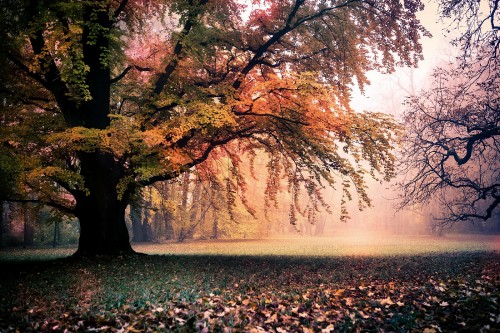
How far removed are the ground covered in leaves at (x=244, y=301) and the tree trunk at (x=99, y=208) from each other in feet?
9.73

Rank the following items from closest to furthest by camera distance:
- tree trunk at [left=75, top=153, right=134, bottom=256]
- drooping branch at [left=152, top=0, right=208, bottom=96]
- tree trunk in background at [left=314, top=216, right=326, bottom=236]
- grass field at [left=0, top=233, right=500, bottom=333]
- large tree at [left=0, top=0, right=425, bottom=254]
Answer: grass field at [left=0, top=233, right=500, bottom=333] < large tree at [left=0, top=0, right=425, bottom=254] < drooping branch at [left=152, top=0, right=208, bottom=96] < tree trunk at [left=75, top=153, right=134, bottom=256] < tree trunk in background at [left=314, top=216, right=326, bottom=236]

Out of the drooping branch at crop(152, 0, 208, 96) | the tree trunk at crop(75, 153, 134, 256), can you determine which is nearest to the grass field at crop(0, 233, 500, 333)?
the tree trunk at crop(75, 153, 134, 256)

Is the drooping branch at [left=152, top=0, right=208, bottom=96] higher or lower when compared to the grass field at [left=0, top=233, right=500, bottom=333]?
higher

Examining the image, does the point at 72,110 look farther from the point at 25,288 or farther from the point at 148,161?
the point at 25,288

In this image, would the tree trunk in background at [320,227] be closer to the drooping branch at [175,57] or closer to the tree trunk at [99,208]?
the tree trunk at [99,208]

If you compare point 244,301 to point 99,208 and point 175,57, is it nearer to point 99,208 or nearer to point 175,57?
point 175,57

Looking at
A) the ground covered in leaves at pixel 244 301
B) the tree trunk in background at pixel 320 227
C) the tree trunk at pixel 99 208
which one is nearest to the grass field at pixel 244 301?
the ground covered in leaves at pixel 244 301

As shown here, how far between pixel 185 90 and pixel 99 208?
509 cm

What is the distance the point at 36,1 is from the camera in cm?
1045

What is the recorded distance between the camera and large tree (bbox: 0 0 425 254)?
32.6ft

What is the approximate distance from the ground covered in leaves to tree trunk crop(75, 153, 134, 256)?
117 inches

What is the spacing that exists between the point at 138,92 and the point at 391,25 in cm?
861

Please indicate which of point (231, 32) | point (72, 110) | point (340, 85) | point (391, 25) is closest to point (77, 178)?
point (72, 110)

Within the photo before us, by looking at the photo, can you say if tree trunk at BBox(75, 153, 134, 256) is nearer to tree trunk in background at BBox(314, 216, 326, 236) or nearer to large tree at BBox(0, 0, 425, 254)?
large tree at BBox(0, 0, 425, 254)
